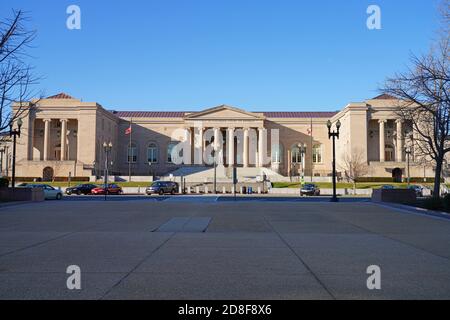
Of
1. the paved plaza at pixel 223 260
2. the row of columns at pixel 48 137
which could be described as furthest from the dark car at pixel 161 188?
the row of columns at pixel 48 137

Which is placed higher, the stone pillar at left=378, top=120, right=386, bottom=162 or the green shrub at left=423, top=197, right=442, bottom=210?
the stone pillar at left=378, top=120, right=386, bottom=162

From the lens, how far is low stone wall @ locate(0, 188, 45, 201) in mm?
29375

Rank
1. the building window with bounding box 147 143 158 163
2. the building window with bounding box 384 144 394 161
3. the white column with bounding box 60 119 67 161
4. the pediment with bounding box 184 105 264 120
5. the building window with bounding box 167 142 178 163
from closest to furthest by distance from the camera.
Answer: the white column with bounding box 60 119 67 161 → the building window with bounding box 384 144 394 161 → the pediment with bounding box 184 105 264 120 → the building window with bounding box 167 142 178 163 → the building window with bounding box 147 143 158 163

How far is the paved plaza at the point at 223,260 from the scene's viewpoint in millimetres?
6117

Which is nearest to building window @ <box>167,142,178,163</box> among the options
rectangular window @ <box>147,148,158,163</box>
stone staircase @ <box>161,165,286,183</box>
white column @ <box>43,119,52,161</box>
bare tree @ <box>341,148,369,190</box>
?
rectangular window @ <box>147,148,158,163</box>

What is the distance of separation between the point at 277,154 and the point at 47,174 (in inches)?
1804

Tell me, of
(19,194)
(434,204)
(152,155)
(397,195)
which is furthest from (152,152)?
(434,204)

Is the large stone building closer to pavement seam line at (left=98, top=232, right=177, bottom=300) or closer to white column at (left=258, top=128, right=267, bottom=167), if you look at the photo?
white column at (left=258, top=128, right=267, bottom=167)

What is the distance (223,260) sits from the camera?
8516mm

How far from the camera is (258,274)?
7.23 metres

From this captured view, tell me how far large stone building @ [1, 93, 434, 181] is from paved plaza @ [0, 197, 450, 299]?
6266 cm

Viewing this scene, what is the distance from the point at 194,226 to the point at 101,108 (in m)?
76.2

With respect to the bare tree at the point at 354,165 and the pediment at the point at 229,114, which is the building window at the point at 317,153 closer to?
the bare tree at the point at 354,165
